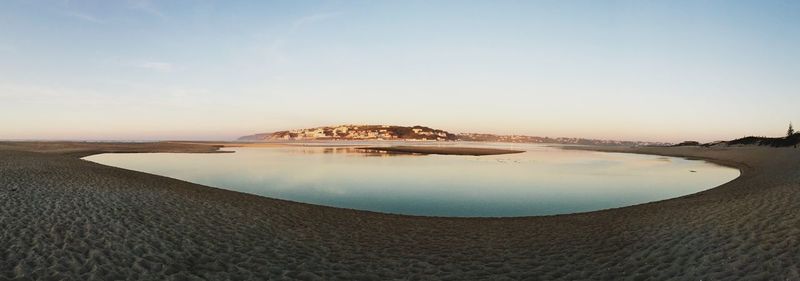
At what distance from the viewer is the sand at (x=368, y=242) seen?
1011 centimetres

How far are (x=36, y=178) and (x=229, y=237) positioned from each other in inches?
707

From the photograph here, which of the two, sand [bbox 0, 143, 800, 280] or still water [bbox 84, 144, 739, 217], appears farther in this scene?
still water [bbox 84, 144, 739, 217]

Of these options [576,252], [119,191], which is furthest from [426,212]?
[119,191]

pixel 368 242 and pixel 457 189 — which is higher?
pixel 368 242

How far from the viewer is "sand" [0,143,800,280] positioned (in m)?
10.1

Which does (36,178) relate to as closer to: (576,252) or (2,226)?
(2,226)

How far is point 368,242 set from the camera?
14758mm

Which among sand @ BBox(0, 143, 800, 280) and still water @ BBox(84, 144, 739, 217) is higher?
sand @ BBox(0, 143, 800, 280)


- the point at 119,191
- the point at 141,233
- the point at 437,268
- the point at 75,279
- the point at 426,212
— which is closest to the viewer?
the point at 75,279

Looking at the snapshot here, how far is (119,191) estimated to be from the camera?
2039cm

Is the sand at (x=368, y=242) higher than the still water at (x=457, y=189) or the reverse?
higher

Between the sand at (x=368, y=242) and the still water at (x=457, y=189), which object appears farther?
the still water at (x=457, y=189)

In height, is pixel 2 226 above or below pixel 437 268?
above

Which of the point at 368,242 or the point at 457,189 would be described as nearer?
the point at 368,242
